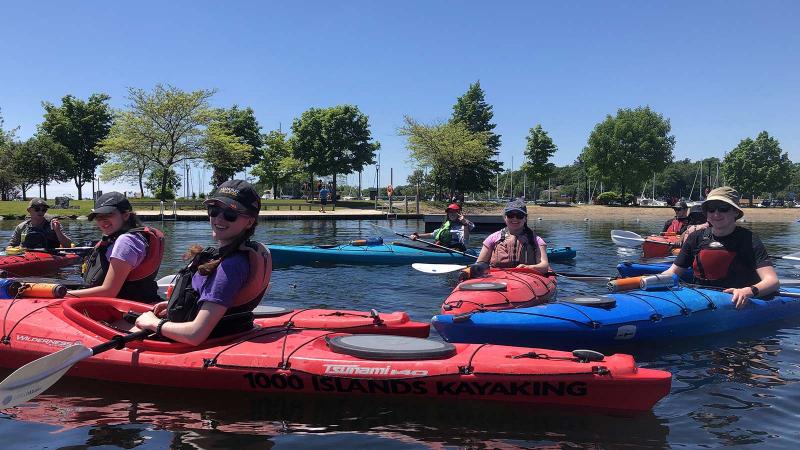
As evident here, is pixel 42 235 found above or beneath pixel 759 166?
beneath

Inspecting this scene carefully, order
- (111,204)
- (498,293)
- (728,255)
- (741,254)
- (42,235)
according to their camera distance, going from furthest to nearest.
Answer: (42,235), (728,255), (741,254), (498,293), (111,204)

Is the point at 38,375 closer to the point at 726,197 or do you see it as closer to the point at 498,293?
the point at 498,293

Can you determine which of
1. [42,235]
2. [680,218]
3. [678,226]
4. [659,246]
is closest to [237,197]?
[42,235]

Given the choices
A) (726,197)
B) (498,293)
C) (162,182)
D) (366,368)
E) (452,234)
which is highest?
(162,182)

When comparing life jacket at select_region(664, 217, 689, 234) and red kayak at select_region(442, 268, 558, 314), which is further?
life jacket at select_region(664, 217, 689, 234)

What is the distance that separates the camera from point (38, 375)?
12.6 feet

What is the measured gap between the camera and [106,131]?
50500mm

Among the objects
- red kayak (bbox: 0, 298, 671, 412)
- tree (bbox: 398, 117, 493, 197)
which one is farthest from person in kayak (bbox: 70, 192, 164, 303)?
tree (bbox: 398, 117, 493, 197)

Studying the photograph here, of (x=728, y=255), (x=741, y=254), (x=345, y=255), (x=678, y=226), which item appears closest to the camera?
(x=741, y=254)

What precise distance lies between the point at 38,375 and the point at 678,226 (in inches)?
568

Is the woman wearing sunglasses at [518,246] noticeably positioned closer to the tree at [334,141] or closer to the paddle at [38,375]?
the paddle at [38,375]

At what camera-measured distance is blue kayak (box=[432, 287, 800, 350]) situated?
576 cm

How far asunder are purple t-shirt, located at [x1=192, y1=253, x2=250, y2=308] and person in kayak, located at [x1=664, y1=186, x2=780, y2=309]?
5.18 m

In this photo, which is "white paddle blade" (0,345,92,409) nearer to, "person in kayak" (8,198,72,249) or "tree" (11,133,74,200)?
"person in kayak" (8,198,72,249)
